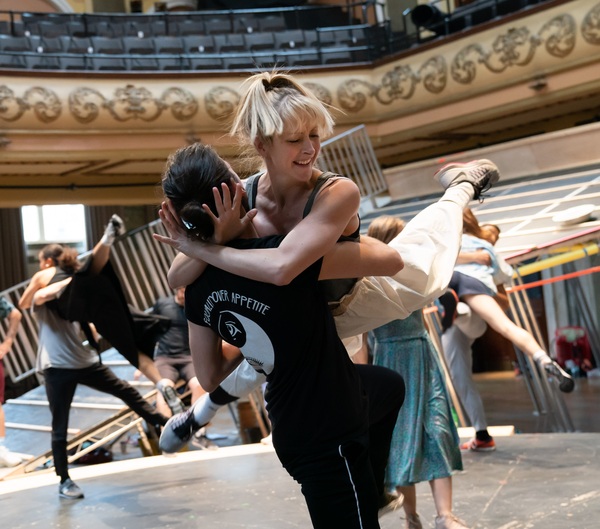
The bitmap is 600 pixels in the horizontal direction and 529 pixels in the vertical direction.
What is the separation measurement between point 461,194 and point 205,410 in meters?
1.10

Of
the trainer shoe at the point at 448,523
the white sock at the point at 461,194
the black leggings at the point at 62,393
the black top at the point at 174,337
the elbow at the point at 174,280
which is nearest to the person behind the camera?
Result: the elbow at the point at 174,280

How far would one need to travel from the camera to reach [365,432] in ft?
7.14

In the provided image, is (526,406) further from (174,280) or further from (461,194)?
(174,280)

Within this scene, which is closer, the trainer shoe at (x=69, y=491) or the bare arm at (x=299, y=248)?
the bare arm at (x=299, y=248)

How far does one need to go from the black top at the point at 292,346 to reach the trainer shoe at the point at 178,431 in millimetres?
624

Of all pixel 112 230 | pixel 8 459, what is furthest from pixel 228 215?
pixel 8 459

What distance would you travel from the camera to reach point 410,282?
261 cm

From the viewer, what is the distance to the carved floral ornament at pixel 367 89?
10.4 meters

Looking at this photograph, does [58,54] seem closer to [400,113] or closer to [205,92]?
[205,92]

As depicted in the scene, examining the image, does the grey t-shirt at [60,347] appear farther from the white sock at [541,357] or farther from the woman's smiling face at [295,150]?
the woman's smiling face at [295,150]

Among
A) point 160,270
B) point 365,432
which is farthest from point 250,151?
point 160,270

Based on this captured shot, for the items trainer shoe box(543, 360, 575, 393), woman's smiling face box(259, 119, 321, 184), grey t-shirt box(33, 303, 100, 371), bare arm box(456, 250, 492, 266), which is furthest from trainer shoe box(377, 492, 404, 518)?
grey t-shirt box(33, 303, 100, 371)

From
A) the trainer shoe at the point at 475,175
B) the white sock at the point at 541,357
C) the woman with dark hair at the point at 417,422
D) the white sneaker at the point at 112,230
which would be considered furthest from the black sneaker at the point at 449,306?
the trainer shoe at the point at 475,175

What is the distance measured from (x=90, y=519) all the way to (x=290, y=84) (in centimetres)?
310
